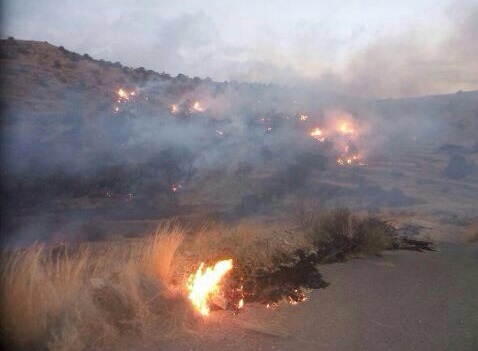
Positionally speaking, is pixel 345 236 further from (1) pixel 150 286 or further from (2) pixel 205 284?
(1) pixel 150 286

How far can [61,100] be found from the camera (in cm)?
3562

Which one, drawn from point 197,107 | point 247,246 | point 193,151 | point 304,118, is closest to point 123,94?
point 197,107

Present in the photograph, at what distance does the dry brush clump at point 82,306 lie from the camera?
A: 517 centimetres

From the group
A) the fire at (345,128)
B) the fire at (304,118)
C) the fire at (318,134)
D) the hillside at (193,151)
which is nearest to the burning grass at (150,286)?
the hillside at (193,151)

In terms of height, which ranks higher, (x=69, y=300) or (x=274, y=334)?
(x=69, y=300)

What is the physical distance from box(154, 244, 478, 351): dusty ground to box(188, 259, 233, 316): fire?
0.30 metres

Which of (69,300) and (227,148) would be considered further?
(227,148)

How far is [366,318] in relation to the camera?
21.6ft

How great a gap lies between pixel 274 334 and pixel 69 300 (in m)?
2.55

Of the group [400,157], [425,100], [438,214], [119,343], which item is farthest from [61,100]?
[425,100]

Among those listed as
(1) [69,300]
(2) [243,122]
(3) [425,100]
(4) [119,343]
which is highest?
(3) [425,100]

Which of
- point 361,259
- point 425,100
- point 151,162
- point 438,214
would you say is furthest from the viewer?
point 425,100

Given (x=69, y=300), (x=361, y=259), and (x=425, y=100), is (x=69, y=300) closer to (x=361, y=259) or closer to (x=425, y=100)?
(x=361, y=259)

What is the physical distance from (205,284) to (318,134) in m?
36.8
